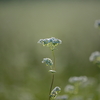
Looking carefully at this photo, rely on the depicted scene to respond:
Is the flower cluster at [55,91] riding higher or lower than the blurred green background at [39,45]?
lower

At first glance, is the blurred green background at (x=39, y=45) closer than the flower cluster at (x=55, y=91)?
No

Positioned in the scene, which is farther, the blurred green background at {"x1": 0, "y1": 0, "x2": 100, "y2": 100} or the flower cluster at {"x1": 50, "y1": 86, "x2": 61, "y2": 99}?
the blurred green background at {"x1": 0, "y1": 0, "x2": 100, "y2": 100}

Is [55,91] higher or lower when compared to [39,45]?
lower

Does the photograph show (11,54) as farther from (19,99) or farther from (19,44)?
(19,99)

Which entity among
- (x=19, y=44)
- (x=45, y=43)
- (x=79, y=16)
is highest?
(x=79, y=16)

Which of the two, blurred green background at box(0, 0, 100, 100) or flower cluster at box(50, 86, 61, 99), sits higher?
blurred green background at box(0, 0, 100, 100)

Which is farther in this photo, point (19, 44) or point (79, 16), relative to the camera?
point (79, 16)

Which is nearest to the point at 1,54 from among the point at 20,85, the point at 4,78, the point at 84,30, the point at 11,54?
the point at 11,54

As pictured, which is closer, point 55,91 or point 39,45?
point 55,91
